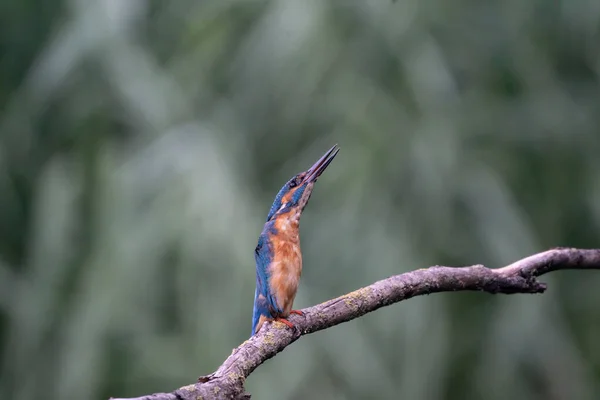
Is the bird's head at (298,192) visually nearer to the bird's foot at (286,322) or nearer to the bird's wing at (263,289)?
the bird's wing at (263,289)

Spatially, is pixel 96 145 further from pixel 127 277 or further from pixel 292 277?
pixel 292 277

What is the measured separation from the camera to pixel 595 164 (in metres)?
2.67

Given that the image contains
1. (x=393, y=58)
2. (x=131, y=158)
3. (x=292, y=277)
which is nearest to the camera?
(x=292, y=277)

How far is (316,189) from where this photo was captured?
103 inches

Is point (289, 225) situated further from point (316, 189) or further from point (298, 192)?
point (316, 189)

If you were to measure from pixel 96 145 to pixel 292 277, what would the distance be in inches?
52.7

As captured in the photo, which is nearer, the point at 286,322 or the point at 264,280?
the point at 286,322

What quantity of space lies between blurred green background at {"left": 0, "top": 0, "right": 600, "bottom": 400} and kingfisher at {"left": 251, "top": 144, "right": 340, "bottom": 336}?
0.67 meters

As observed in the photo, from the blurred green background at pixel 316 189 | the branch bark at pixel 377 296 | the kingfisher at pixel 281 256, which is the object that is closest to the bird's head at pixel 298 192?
the kingfisher at pixel 281 256

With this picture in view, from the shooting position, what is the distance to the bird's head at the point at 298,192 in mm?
1618

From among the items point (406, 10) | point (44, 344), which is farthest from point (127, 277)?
point (406, 10)

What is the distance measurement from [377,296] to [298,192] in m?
0.42

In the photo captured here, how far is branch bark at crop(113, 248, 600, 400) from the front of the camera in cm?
102

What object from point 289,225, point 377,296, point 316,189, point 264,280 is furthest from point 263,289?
point 316,189
